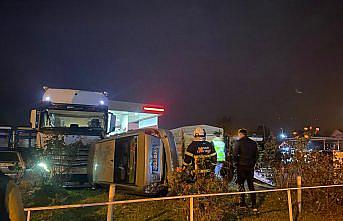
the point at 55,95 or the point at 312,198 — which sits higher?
the point at 55,95

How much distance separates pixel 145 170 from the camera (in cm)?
1016

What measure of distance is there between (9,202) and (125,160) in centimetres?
804

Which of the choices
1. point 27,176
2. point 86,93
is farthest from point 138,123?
point 27,176

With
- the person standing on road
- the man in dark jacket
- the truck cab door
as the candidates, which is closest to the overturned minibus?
the truck cab door

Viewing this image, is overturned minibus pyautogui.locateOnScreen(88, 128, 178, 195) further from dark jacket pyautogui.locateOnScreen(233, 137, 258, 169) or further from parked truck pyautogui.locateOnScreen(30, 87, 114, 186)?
parked truck pyautogui.locateOnScreen(30, 87, 114, 186)

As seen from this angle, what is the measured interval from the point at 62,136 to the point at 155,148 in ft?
15.0

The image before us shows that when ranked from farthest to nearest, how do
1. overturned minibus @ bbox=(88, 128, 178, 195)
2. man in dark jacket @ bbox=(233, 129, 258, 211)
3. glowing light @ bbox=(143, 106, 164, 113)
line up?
1. glowing light @ bbox=(143, 106, 164, 113)
2. overturned minibus @ bbox=(88, 128, 178, 195)
3. man in dark jacket @ bbox=(233, 129, 258, 211)

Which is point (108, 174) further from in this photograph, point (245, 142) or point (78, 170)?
point (245, 142)

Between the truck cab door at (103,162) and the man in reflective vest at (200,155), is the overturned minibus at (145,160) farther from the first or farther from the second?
the man in reflective vest at (200,155)

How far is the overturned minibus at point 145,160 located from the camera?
33.1ft

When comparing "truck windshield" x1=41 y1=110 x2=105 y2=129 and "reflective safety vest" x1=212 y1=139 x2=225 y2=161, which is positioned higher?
"truck windshield" x1=41 y1=110 x2=105 y2=129

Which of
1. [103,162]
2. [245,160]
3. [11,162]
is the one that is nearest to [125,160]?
[103,162]

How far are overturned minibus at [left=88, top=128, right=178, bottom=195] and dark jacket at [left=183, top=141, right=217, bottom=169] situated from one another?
1034 millimetres

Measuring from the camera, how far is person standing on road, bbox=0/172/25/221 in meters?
3.21
